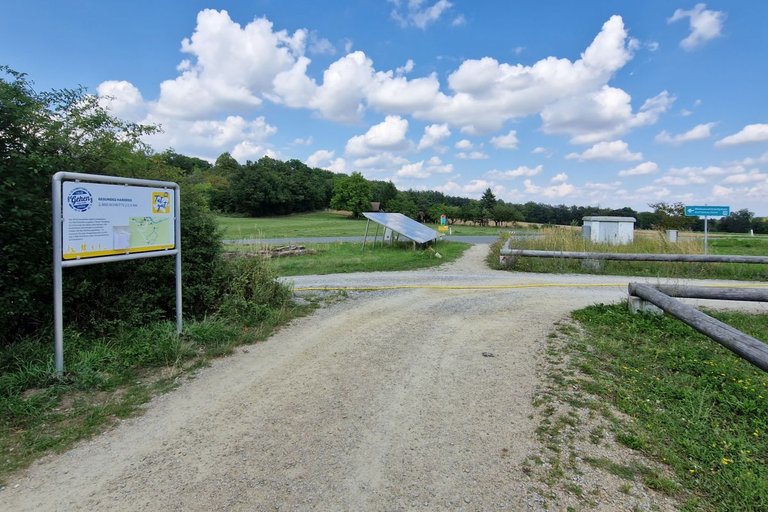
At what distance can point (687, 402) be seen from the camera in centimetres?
375

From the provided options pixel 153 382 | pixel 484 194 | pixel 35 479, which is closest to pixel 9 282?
pixel 153 382

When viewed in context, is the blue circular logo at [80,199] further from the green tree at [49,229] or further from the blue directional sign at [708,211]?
the blue directional sign at [708,211]

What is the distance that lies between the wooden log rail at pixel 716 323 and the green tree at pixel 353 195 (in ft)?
213

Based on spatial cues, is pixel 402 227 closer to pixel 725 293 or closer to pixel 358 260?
pixel 358 260

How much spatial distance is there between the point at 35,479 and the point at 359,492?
2.06 meters

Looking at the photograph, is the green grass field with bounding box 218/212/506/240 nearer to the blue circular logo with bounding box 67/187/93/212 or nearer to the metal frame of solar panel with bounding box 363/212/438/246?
the metal frame of solar panel with bounding box 363/212/438/246

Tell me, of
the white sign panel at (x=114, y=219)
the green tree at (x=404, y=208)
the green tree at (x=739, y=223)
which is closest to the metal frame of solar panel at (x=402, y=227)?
the white sign panel at (x=114, y=219)

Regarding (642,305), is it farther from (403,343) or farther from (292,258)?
(292,258)

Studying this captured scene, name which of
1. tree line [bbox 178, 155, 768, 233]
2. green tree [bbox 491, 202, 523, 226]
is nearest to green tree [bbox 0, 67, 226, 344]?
tree line [bbox 178, 155, 768, 233]

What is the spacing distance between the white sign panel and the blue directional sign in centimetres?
1686

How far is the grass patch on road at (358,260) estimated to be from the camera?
12.8 m

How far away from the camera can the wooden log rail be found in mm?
3616

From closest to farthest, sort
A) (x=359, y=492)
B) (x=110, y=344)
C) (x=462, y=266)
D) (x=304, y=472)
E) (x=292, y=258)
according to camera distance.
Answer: (x=359, y=492), (x=304, y=472), (x=110, y=344), (x=462, y=266), (x=292, y=258)

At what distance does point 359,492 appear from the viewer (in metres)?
2.56
